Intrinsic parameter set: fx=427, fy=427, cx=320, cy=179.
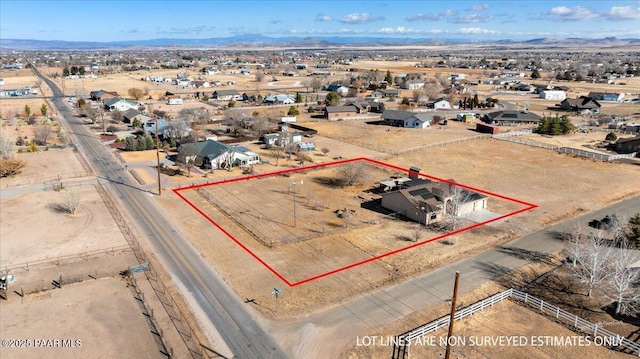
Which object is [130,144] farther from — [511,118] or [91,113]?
[511,118]

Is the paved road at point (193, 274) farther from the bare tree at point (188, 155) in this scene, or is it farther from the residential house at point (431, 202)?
the residential house at point (431, 202)

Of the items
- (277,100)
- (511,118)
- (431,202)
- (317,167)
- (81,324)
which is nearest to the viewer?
(81,324)

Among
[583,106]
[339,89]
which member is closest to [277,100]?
[339,89]

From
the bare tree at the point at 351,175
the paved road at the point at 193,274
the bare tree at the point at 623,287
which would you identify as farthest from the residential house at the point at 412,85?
the bare tree at the point at 623,287

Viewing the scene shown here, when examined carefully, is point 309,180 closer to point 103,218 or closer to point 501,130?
point 103,218

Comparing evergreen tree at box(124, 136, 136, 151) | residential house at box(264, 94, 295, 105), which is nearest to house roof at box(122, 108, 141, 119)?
evergreen tree at box(124, 136, 136, 151)

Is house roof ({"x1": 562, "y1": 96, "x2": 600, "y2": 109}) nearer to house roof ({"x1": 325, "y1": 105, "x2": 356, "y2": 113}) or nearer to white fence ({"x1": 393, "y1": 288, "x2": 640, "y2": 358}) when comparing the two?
house roof ({"x1": 325, "y1": 105, "x2": 356, "y2": 113})
